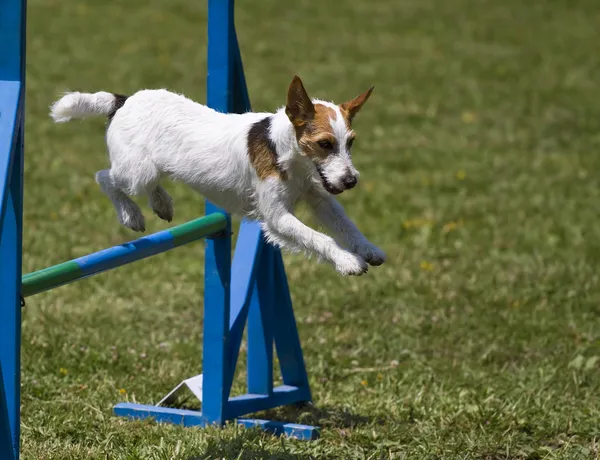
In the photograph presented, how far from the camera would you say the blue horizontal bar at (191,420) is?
15.1 ft

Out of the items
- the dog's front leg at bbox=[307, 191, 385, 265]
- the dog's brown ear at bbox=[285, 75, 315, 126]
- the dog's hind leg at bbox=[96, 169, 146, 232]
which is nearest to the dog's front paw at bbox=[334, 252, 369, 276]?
the dog's front leg at bbox=[307, 191, 385, 265]

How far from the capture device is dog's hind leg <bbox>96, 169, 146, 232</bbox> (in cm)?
386

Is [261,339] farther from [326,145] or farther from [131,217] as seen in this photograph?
[326,145]

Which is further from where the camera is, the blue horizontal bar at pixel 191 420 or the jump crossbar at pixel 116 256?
the blue horizontal bar at pixel 191 420

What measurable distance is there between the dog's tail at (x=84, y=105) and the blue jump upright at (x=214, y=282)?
35 centimetres

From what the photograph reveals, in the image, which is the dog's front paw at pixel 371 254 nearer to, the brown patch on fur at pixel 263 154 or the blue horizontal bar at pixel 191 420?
the brown patch on fur at pixel 263 154

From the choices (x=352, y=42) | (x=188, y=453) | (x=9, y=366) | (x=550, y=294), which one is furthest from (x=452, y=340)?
(x=352, y=42)

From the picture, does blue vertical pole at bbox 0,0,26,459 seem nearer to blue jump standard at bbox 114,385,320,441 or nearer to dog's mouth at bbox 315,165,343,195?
dog's mouth at bbox 315,165,343,195

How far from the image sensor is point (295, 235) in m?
3.42

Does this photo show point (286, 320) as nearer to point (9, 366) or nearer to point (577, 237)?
point (9, 366)

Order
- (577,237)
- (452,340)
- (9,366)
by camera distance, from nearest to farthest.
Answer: (9,366)
(452,340)
(577,237)

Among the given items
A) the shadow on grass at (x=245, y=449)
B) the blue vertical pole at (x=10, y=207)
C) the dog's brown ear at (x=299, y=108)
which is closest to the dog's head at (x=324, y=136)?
the dog's brown ear at (x=299, y=108)

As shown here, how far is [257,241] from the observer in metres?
4.74

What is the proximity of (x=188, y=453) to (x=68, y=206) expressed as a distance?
4.62 meters
